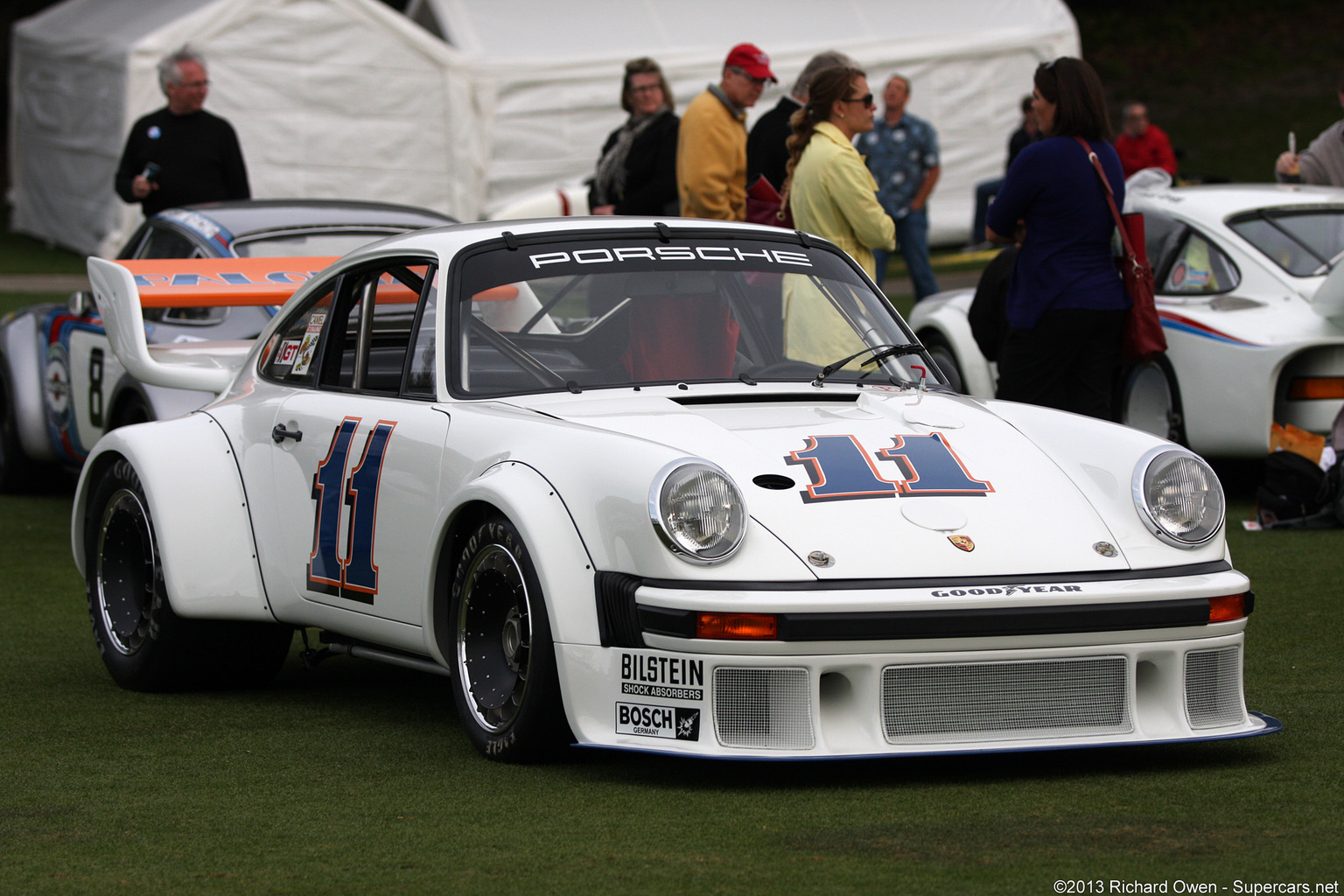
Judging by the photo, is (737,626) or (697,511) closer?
(737,626)

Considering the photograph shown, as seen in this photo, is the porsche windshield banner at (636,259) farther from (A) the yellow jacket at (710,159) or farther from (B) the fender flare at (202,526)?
(A) the yellow jacket at (710,159)

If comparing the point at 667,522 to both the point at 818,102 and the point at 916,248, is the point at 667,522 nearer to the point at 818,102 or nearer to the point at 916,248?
the point at 818,102

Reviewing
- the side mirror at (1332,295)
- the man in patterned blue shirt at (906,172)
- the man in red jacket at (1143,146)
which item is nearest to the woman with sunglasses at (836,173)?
the side mirror at (1332,295)

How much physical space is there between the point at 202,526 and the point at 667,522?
195cm

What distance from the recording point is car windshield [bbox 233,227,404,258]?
8430mm

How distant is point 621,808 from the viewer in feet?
12.9

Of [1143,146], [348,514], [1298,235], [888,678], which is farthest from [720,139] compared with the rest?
[1143,146]

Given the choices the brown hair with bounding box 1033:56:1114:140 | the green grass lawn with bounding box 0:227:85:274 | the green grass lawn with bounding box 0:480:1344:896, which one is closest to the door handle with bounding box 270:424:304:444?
the green grass lawn with bounding box 0:480:1344:896

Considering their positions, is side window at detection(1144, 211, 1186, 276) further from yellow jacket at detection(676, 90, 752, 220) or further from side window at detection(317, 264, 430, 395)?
side window at detection(317, 264, 430, 395)

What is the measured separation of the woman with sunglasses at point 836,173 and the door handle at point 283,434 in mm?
2472

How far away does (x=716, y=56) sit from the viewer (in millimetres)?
22250

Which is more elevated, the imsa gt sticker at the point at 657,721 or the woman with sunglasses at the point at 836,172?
the woman with sunglasses at the point at 836,172

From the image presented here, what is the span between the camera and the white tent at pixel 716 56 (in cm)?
2202

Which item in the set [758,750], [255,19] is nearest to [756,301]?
[758,750]
